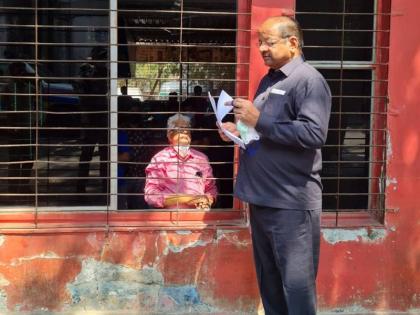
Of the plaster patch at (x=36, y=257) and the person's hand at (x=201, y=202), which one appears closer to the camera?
the plaster patch at (x=36, y=257)

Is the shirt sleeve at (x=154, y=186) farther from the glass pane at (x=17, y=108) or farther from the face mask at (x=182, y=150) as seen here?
the glass pane at (x=17, y=108)

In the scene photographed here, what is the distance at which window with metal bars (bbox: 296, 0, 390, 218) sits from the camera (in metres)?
4.04

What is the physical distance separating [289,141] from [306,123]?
0.11 meters

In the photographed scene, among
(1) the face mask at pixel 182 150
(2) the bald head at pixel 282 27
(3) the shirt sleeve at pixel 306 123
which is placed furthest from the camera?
(1) the face mask at pixel 182 150

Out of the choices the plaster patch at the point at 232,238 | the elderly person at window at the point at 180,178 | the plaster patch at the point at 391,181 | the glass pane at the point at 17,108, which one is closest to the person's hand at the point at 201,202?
the elderly person at window at the point at 180,178

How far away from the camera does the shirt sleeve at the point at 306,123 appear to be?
2840mm

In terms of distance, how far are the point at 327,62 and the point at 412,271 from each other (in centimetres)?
151

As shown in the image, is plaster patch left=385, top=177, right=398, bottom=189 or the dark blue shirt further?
plaster patch left=385, top=177, right=398, bottom=189

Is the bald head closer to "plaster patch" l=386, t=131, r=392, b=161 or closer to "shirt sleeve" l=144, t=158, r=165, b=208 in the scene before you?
"plaster patch" l=386, t=131, r=392, b=161

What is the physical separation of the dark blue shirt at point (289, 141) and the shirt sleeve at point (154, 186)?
3.56 feet

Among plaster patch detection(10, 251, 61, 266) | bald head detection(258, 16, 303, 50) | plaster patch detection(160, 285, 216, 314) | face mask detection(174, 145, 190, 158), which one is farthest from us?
face mask detection(174, 145, 190, 158)

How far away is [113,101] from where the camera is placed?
13.2 feet

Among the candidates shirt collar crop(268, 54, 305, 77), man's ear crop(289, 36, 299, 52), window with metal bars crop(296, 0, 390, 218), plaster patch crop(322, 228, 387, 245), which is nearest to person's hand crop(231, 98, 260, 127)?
shirt collar crop(268, 54, 305, 77)

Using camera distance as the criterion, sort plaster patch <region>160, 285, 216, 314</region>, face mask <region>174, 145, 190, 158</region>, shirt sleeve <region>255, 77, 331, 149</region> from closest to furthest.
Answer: shirt sleeve <region>255, 77, 331, 149</region> < plaster patch <region>160, 285, 216, 314</region> < face mask <region>174, 145, 190, 158</region>
